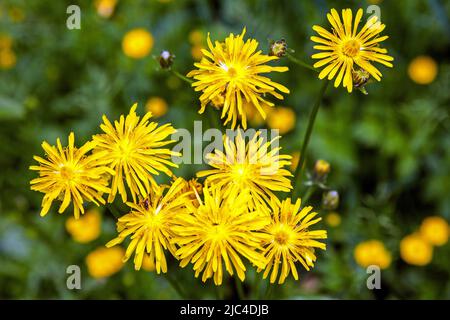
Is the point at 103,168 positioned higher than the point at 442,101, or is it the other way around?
the point at 442,101

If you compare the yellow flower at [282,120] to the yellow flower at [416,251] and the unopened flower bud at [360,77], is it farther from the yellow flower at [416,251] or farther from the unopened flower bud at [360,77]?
the unopened flower bud at [360,77]

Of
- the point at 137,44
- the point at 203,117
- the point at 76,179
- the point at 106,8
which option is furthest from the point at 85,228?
the point at 76,179

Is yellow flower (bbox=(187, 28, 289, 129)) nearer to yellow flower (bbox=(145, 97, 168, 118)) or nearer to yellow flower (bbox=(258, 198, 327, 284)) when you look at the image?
yellow flower (bbox=(258, 198, 327, 284))

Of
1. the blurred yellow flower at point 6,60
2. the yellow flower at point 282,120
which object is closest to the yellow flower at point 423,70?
the yellow flower at point 282,120

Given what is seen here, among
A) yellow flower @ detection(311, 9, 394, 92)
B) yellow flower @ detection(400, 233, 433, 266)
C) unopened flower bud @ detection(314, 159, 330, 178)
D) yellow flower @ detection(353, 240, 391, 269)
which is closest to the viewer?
yellow flower @ detection(311, 9, 394, 92)

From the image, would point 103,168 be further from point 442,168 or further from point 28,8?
point 28,8

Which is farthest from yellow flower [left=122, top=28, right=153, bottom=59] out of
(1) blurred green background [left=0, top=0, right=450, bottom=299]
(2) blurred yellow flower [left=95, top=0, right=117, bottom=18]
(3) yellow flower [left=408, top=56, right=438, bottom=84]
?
(3) yellow flower [left=408, top=56, right=438, bottom=84]
